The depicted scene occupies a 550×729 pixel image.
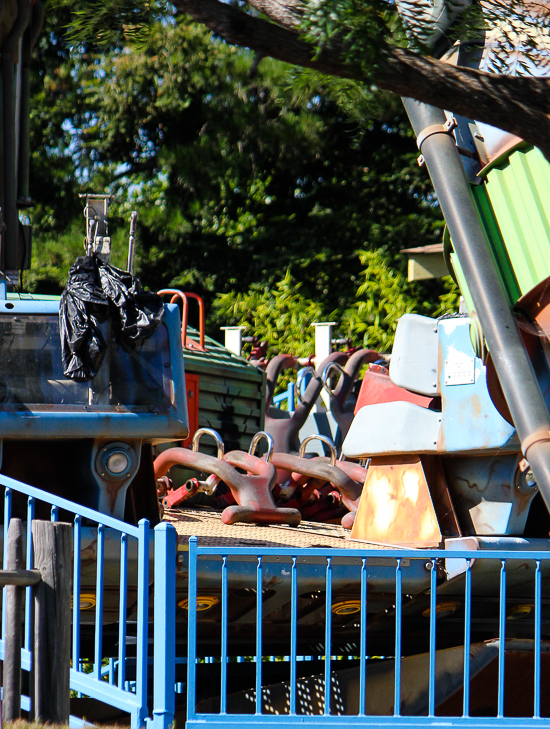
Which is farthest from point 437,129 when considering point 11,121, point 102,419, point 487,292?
point 11,121

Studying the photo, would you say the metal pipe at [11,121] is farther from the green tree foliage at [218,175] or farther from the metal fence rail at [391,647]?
the green tree foliage at [218,175]

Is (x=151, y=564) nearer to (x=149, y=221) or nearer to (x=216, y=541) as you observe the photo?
(x=216, y=541)

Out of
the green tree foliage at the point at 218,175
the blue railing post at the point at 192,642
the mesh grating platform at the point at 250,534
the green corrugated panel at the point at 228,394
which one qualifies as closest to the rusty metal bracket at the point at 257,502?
the mesh grating platform at the point at 250,534

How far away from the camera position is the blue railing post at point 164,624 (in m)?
4.18

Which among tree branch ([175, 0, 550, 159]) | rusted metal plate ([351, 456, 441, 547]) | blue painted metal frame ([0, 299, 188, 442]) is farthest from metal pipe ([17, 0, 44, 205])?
tree branch ([175, 0, 550, 159])

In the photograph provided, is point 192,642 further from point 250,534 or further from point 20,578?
point 250,534

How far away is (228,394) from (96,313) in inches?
170

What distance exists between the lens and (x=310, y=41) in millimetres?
2684

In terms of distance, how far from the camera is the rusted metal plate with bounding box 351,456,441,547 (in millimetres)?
5941

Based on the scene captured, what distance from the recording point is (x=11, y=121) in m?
6.75

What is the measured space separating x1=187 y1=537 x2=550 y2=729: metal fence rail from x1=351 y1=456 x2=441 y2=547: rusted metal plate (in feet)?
1.44

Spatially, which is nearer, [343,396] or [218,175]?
[343,396]

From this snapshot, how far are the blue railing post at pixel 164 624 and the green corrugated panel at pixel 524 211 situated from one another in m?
1.80

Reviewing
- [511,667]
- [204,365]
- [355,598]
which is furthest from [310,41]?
[204,365]
